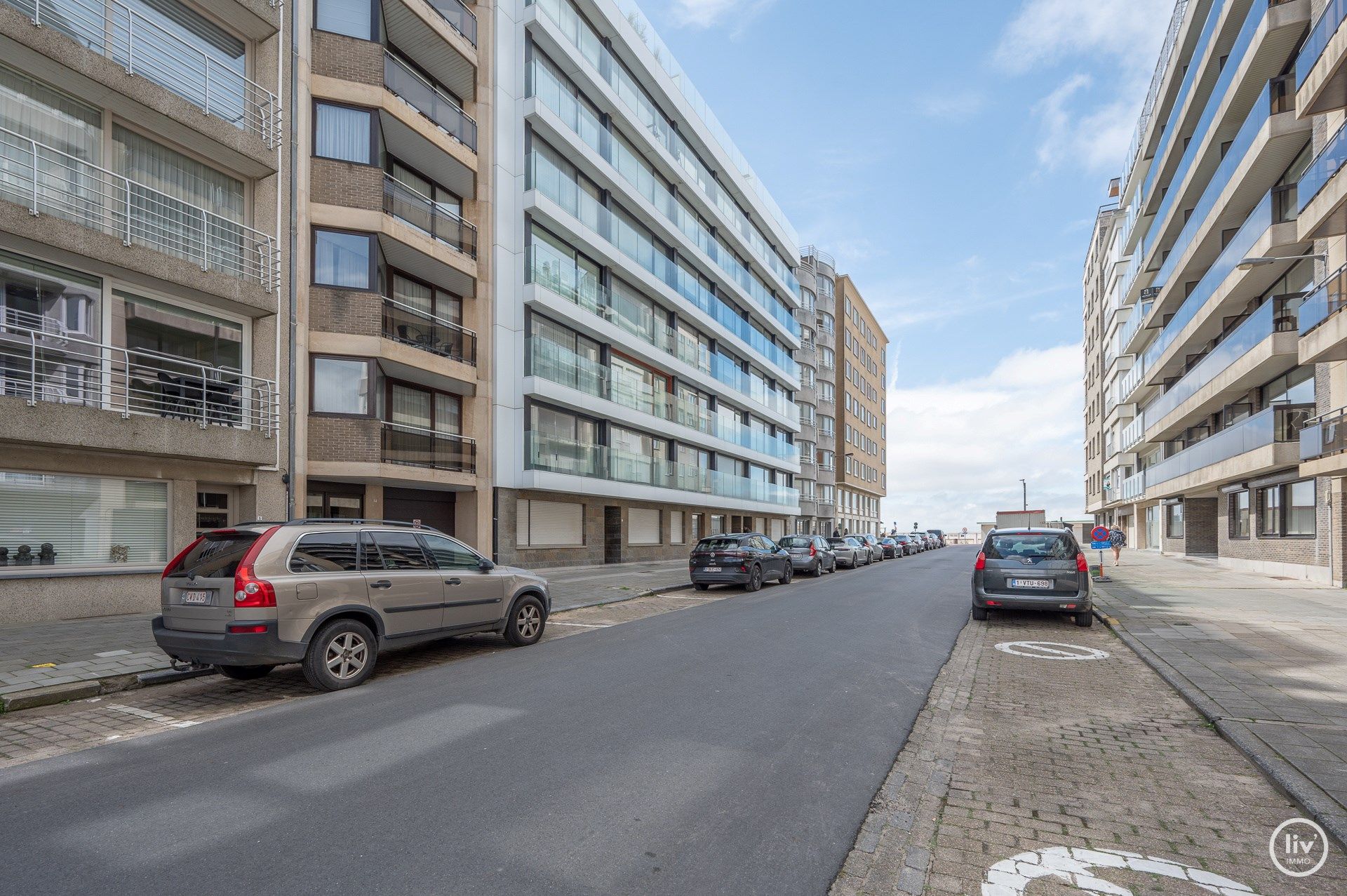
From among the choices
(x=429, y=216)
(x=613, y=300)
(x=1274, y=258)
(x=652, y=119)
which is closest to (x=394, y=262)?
(x=429, y=216)

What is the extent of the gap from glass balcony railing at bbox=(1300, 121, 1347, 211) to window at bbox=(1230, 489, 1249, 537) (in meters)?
11.1

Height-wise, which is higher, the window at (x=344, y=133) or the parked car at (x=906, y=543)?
the window at (x=344, y=133)

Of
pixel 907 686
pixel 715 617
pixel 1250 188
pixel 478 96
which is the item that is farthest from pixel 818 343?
pixel 907 686

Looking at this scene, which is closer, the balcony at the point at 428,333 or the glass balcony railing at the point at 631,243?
the balcony at the point at 428,333

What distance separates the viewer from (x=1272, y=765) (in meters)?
4.47

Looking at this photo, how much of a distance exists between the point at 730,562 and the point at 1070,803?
13.7 meters

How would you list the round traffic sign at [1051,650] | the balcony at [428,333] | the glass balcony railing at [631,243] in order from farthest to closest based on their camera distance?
the glass balcony railing at [631,243] < the balcony at [428,333] < the round traffic sign at [1051,650]

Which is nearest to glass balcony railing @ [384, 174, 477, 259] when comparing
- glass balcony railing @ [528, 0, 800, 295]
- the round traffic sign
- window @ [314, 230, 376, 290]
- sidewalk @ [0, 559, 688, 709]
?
window @ [314, 230, 376, 290]

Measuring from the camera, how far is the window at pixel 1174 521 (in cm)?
3512

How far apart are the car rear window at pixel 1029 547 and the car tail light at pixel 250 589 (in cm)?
1016

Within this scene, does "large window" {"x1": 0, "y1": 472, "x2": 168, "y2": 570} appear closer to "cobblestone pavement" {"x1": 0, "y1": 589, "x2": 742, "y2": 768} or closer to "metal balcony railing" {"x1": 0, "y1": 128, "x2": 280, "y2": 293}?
"metal balcony railing" {"x1": 0, "y1": 128, "x2": 280, "y2": 293}

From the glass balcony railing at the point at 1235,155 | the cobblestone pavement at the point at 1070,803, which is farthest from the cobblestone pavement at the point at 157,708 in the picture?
the glass balcony railing at the point at 1235,155

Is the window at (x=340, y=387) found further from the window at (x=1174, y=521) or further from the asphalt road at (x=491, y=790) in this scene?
the window at (x=1174, y=521)

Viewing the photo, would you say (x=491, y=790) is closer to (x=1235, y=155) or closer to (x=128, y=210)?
(x=128, y=210)
